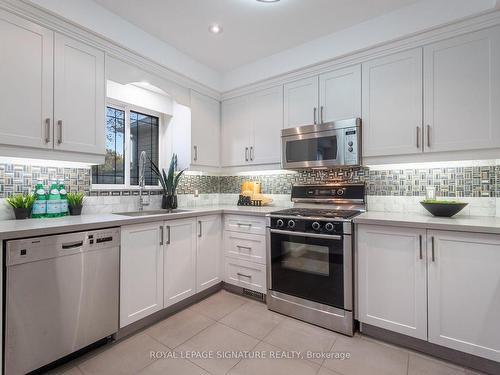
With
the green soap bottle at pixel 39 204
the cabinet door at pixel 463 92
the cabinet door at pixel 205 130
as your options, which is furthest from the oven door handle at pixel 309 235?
the green soap bottle at pixel 39 204

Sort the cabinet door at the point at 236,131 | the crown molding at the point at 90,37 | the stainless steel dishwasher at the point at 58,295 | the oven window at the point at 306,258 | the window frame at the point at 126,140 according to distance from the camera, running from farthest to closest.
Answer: the cabinet door at the point at 236,131, the window frame at the point at 126,140, the oven window at the point at 306,258, the crown molding at the point at 90,37, the stainless steel dishwasher at the point at 58,295

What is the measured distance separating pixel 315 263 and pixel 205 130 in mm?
1998

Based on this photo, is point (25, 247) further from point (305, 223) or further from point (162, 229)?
A: point (305, 223)

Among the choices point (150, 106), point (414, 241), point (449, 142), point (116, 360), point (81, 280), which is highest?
point (150, 106)

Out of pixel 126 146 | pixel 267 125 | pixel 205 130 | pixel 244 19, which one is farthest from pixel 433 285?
pixel 126 146

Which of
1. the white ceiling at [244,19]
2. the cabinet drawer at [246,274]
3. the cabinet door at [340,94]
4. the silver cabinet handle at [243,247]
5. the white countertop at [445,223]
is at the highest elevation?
the white ceiling at [244,19]

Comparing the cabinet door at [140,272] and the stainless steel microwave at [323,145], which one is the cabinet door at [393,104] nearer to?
the stainless steel microwave at [323,145]

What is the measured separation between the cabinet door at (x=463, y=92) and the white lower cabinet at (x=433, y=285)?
2.52ft

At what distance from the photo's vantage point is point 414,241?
1.76m

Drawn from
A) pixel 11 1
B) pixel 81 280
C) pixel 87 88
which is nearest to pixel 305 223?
pixel 81 280

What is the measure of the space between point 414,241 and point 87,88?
8.92 feet

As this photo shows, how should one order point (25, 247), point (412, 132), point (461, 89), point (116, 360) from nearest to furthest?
point (25, 247) → point (116, 360) → point (461, 89) → point (412, 132)

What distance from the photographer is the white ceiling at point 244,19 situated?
2014mm

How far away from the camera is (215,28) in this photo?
2.30m
